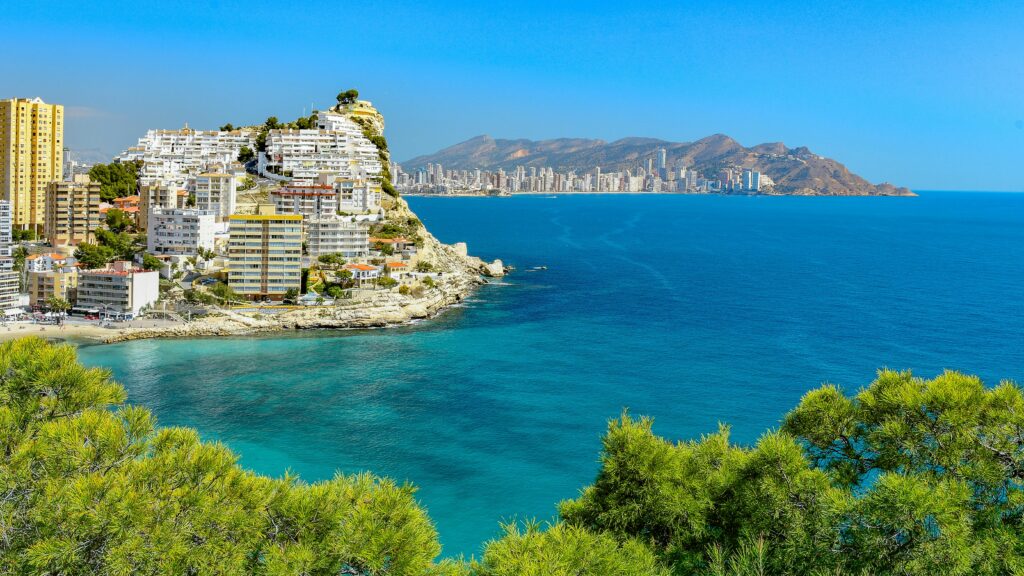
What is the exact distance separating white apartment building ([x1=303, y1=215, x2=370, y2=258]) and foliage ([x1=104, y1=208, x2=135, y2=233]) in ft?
26.6

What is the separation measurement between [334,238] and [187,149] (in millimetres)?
16920

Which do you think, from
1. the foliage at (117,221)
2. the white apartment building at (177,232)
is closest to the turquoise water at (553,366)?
the white apartment building at (177,232)

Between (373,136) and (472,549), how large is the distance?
38620 mm

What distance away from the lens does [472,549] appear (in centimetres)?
1077

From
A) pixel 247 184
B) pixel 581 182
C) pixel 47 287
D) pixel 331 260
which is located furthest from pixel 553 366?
pixel 581 182

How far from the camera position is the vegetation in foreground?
5367 millimetres

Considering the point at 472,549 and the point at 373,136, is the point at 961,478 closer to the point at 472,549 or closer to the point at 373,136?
the point at 472,549

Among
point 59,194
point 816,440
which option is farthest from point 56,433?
point 59,194

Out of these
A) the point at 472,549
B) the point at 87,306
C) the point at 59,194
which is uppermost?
the point at 59,194

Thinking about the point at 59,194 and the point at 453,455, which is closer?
the point at 453,455

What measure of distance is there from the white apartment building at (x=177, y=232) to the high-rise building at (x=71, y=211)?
3785mm

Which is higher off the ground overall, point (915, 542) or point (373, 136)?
point (373, 136)

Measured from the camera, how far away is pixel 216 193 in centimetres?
3494

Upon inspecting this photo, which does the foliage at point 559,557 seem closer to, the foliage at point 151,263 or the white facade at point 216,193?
the foliage at point 151,263
